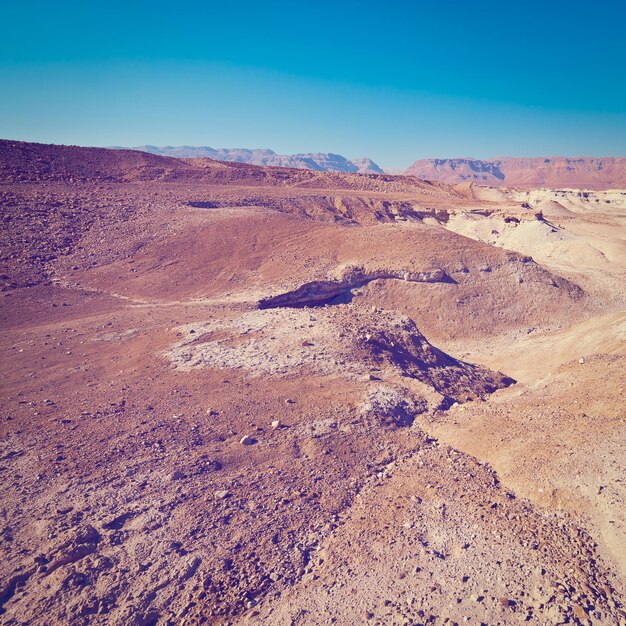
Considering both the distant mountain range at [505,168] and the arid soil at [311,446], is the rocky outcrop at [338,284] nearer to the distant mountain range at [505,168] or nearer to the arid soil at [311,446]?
the arid soil at [311,446]

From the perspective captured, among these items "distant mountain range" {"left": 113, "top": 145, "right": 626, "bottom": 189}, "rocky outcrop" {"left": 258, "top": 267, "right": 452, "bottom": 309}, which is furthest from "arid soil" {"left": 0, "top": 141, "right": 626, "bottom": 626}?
"distant mountain range" {"left": 113, "top": 145, "right": 626, "bottom": 189}

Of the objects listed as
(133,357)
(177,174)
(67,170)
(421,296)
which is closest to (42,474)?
(133,357)

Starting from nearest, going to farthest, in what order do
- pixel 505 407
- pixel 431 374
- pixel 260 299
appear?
pixel 505 407, pixel 431 374, pixel 260 299

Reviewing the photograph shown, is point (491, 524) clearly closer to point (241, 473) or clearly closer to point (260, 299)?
point (241, 473)

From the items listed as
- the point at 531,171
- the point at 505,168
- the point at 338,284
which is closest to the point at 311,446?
the point at 338,284

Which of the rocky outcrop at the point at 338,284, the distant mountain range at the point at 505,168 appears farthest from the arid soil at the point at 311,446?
the distant mountain range at the point at 505,168

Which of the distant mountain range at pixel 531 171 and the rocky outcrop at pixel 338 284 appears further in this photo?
the distant mountain range at pixel 531 171
